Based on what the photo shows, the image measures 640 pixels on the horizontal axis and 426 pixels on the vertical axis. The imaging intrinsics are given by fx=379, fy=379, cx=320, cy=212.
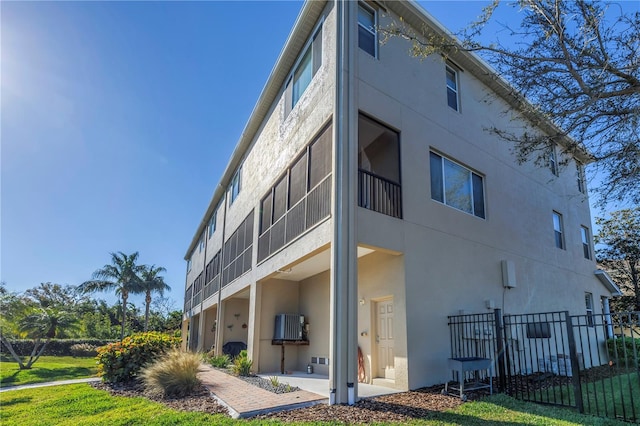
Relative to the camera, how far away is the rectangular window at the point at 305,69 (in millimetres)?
10094

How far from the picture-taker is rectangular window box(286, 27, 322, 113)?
10.1 meters

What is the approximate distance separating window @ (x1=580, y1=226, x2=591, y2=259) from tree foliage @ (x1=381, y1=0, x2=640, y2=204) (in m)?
8.18

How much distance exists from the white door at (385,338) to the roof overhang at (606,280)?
11869mm

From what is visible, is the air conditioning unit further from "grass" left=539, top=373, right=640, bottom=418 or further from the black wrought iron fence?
"grass" left=539, top=373, right=640, bottom=418

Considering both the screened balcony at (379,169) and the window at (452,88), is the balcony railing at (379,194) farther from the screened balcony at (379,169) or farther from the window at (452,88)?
the window at (452,88)

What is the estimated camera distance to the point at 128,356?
10.9 meters

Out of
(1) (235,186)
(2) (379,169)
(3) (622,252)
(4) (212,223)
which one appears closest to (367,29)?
(2) (379,169)

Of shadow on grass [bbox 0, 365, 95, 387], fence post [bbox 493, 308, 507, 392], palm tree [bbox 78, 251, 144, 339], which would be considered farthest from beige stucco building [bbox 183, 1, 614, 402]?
palm tree [bbox 78, 251, 144, 339]

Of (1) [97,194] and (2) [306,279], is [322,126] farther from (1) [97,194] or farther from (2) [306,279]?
(1) [97,194]

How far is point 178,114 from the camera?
14.6 meters

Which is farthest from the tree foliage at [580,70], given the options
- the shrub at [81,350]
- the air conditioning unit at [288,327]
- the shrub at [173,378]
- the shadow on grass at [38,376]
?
the shrub at [81,350]

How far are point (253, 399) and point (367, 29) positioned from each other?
8618 mm

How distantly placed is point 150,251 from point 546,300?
1436 inches

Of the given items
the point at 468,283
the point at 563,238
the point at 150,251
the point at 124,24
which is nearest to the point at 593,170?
the point at 468,283
